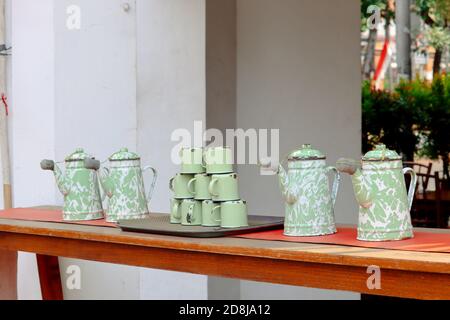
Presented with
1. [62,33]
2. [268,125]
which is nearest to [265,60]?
[268,125]

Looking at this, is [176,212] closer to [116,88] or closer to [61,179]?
[61,179]

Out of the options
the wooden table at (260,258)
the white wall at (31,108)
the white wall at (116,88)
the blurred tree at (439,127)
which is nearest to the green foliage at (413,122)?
the blurred tree at (439,127)

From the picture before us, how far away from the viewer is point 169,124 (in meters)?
3.54

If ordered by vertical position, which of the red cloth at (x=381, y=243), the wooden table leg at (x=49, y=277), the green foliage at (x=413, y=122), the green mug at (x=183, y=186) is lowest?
the wooden table leg at (x=49, y=277)

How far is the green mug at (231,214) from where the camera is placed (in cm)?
230

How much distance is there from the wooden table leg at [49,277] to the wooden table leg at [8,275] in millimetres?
167

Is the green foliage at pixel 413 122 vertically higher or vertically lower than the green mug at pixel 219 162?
higher

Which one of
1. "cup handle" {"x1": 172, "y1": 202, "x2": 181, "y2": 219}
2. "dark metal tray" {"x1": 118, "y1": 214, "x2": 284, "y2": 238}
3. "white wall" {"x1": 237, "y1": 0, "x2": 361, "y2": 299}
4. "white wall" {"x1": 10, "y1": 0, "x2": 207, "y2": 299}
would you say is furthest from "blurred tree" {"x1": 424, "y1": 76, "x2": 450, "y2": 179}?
"cup handle" {"x1": 172, "y1": 202, "x2": 181, "y2": 219}

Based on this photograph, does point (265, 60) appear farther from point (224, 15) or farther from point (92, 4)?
point (92, 4)

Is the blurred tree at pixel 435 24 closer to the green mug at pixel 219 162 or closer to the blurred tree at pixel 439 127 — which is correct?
the blurred tree at pixel 439 127

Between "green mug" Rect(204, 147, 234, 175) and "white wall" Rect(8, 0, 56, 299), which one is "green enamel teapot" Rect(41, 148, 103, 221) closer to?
"green mug" Rect(204, 147, 234, 175)
